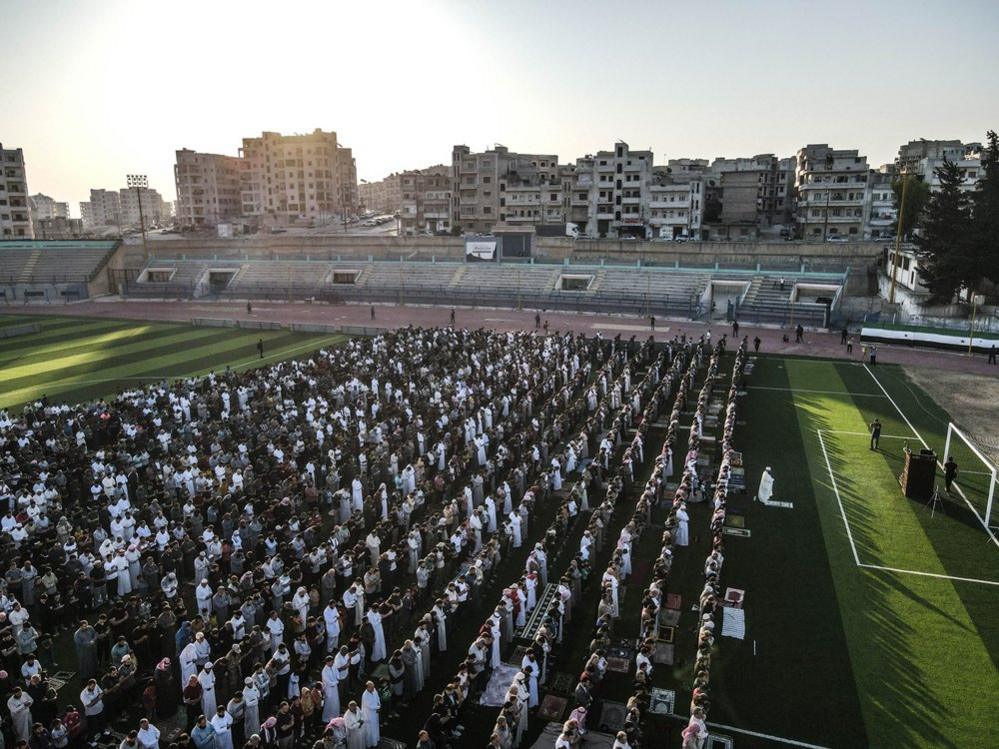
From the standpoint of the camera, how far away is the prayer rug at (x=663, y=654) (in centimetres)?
1373

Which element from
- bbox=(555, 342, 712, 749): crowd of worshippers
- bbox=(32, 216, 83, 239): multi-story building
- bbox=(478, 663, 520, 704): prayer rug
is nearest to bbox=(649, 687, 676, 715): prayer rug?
bbox=(555, 342, 712, 749): crowd of worshippers

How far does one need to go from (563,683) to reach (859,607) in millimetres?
7267

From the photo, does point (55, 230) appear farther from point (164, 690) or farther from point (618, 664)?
point (618, 664)

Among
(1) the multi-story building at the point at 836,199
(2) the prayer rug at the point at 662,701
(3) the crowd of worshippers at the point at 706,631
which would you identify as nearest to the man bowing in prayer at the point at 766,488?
(3) the crowd of worshippers at the point at 706,631

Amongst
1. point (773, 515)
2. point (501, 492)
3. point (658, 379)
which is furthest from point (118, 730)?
point (658, 379)

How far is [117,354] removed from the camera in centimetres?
4434

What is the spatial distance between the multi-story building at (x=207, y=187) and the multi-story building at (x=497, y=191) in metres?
59.5

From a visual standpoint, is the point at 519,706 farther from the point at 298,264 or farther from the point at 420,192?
the point at 420,192

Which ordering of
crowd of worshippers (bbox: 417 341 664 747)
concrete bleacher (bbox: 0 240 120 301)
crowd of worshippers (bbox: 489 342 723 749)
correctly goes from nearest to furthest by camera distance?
1. crowd of worshippers (bbox: 489 342 723 749)
2. crowd of worshippers (bbox: 417 341 664 747)
3. concrete bleacher (bbox: 0 240 120 301)

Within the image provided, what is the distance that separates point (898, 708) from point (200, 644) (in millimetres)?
12641

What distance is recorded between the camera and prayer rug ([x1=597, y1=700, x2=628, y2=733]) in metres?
11.9

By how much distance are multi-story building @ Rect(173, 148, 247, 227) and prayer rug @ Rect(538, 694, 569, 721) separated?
443ft

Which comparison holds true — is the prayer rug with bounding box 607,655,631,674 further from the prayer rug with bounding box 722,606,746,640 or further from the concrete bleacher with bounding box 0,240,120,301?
the concrete bleacher with bounding box 0,240,120,301

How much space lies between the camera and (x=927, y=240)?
5009cm
